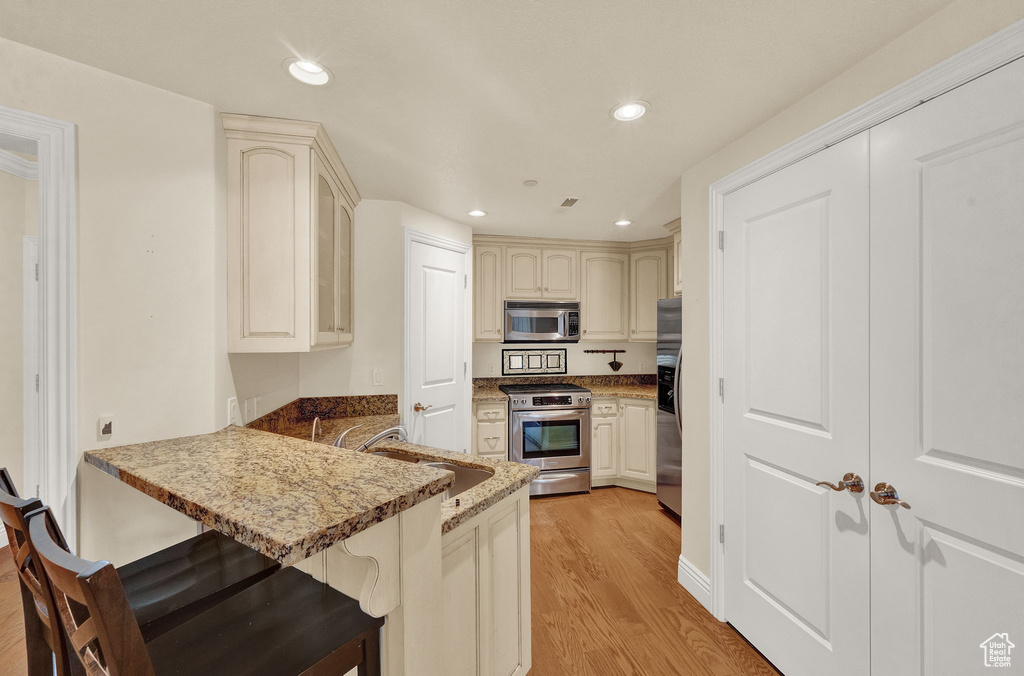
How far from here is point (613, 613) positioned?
79.0 inches

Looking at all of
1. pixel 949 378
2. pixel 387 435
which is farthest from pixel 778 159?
pixel 387 435

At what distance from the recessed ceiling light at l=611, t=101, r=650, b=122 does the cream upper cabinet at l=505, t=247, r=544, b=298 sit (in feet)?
7.06

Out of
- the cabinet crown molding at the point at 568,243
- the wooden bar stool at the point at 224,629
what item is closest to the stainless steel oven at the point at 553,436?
the cabinet crown molding at the point at 568,243

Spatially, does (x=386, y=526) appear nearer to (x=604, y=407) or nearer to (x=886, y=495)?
Result: (x=886, y=495)

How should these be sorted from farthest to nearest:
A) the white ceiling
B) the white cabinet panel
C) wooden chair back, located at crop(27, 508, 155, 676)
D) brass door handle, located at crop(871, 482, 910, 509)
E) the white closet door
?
the white cabinet panel
brass door handle, located at crop(871, 482, 910, 509)
the white ceiling
the white closet door
wooden chair back, located at crop(27, 508, 155, 676)

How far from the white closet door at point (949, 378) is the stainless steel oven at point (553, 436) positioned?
2.39m

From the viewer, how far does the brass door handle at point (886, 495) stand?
4.04 ft

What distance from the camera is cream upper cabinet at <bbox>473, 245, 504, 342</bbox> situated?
373cm

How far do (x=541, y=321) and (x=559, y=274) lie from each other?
0.49 m

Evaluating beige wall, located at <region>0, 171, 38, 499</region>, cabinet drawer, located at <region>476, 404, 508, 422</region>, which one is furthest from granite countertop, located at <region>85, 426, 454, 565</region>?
cabinet drawer, located at <region>476, 404, 508, 422</region>

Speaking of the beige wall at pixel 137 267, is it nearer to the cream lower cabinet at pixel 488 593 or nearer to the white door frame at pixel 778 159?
the cream lower cabinet at pixel 488 593

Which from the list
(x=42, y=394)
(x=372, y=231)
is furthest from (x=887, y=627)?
(x=372, y=231)

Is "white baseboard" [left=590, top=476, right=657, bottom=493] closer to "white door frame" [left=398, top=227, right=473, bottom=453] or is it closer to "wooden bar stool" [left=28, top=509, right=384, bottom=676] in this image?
"white door frame" [left=398, top=227, right=473, bottom=453]

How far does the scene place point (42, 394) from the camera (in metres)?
1.32
